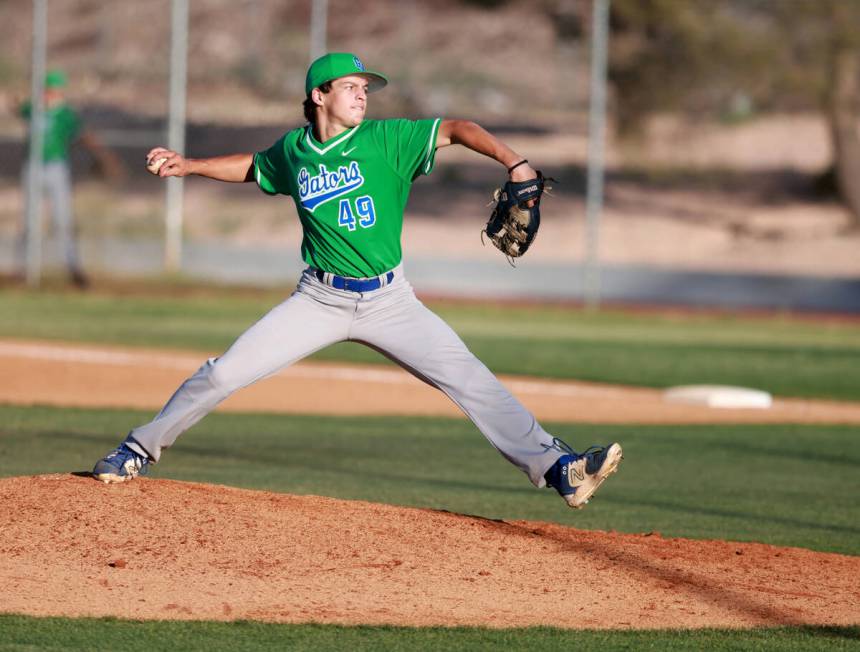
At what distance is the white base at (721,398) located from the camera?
42.9 feet

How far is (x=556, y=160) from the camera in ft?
122

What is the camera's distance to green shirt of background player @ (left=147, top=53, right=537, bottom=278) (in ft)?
20.6

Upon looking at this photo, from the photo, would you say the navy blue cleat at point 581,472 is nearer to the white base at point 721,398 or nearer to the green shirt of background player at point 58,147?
the white base at point 721,398

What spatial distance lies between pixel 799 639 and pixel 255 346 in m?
2.46

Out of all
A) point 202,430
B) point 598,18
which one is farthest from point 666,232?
point 202,430

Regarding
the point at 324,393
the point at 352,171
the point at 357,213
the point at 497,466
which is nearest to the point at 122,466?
the point at 357,213

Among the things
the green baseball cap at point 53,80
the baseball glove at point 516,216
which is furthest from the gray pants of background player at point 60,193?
the baseball glove at point 516,216

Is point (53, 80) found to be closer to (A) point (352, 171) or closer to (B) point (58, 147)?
(B) point (58, 147)

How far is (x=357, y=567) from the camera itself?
591 cm

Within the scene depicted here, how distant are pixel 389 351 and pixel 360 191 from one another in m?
0.69

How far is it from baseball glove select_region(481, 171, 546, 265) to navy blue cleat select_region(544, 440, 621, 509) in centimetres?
90

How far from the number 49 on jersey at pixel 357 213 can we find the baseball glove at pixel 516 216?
0.49 metres

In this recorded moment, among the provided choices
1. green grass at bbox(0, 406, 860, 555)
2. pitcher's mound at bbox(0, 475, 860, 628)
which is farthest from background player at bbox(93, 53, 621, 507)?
green grass at bbox(0, 406, 860, 555)

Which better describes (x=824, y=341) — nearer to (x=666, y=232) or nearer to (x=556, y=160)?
(x=666, y=232)
